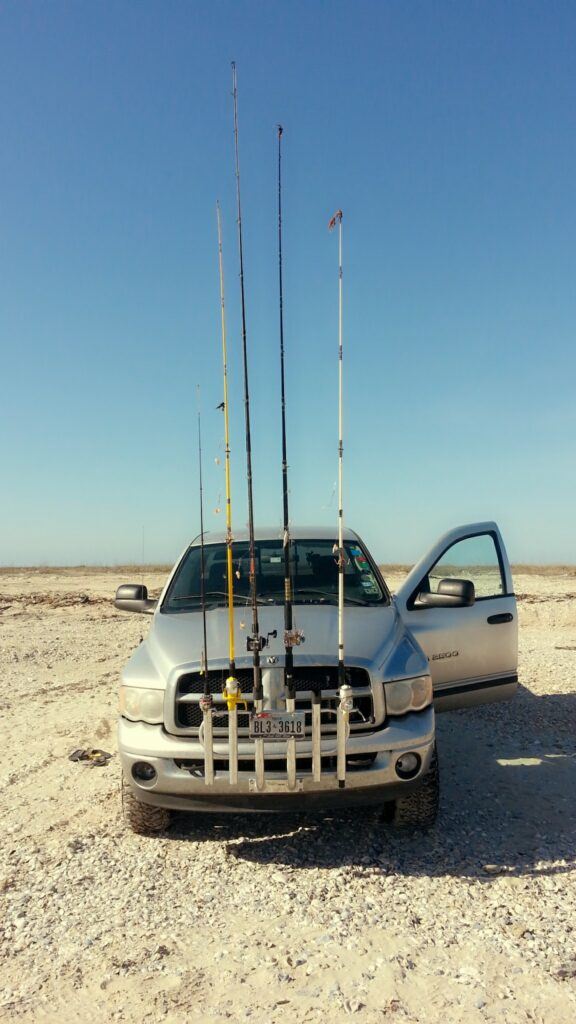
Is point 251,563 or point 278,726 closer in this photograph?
point 278,726

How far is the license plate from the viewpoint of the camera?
12.1 feet

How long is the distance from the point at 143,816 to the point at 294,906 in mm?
1176

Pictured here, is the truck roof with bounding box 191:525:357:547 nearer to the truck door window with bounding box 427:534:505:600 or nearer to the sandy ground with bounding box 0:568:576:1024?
the truck door window with bounding box 427:534:505:600

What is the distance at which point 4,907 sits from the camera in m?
3.50

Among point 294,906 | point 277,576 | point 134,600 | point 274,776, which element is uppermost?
point 277,576

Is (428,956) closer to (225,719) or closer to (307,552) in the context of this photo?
(225,719)

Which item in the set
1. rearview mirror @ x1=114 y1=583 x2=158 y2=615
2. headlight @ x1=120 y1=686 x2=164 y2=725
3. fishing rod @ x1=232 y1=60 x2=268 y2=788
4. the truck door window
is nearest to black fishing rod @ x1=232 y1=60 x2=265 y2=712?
fishing rod @ x1=232 y1=60 x2=268 y2=788

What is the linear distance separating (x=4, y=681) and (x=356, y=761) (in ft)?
22.8

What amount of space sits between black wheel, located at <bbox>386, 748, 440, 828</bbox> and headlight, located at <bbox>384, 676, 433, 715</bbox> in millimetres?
332

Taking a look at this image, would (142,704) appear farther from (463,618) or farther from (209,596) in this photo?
(463,618)

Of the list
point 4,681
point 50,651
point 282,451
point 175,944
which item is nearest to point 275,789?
point 175,944

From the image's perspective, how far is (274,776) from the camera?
3732 mm

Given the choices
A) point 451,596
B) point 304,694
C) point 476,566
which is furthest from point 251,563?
point 476,566

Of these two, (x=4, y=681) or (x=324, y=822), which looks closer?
(x=324, y=822)
